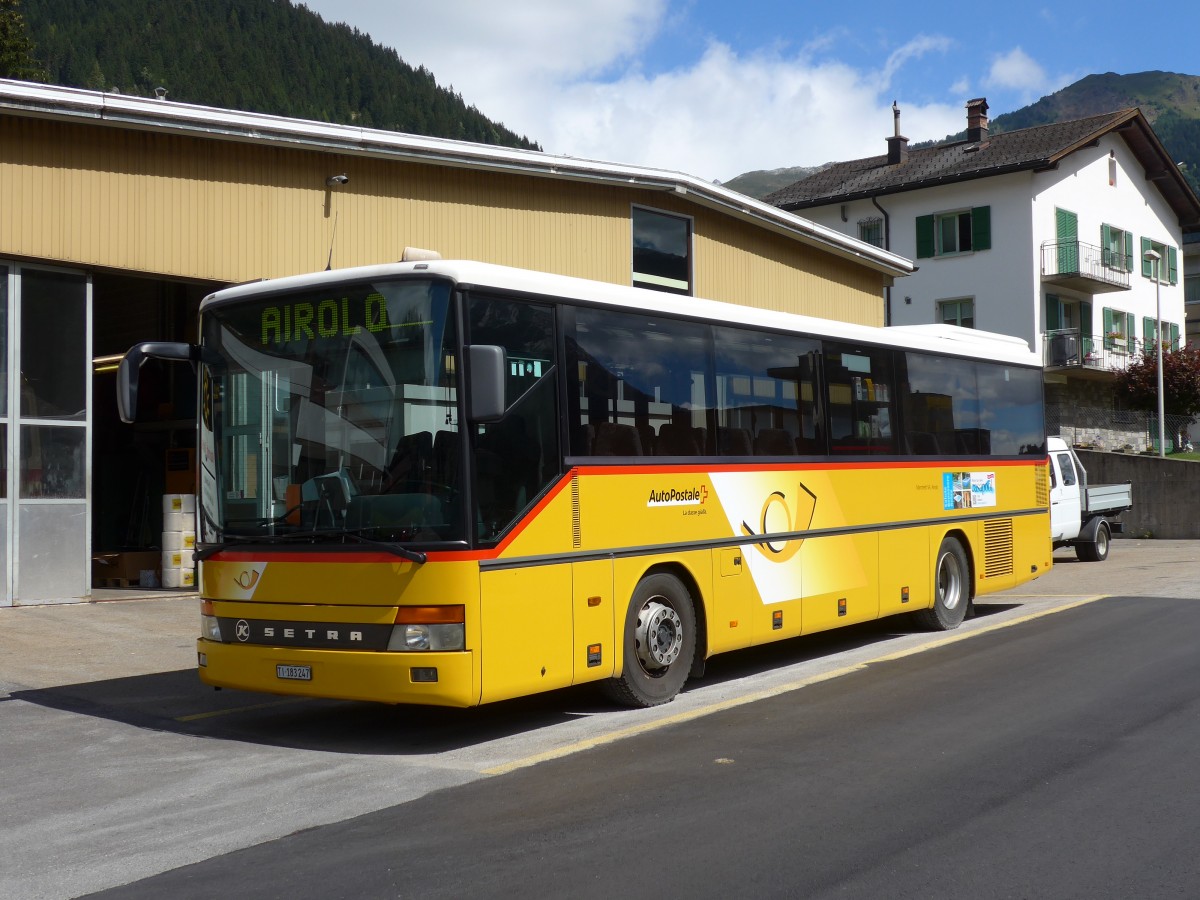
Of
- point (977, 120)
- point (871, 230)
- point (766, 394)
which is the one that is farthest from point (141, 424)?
point (977, 120)

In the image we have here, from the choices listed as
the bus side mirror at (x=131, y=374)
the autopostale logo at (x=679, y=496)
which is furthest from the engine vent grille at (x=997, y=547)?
the bus side mirror at (x=131, y=374)

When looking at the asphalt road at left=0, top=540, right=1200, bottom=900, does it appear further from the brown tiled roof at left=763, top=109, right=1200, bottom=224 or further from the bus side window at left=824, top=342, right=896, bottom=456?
the brown tiled roof at left=763, top=109, right=1200, bottom=224

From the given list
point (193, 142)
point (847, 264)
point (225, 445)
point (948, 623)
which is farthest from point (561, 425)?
point (847, 264)

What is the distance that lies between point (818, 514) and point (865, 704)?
2.59m

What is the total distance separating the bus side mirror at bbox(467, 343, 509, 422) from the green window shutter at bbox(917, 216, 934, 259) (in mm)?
39221

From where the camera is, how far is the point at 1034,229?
4247 centimetres

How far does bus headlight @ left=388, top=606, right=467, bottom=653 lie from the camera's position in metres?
7.98

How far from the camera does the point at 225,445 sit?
895 centimetres

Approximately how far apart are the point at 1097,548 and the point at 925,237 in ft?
71.7

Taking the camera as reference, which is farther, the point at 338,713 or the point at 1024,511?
the point at 1024,511

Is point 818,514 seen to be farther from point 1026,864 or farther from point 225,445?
point 1026,864

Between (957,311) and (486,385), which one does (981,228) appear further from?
(486,385)

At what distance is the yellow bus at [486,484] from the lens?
8.05m

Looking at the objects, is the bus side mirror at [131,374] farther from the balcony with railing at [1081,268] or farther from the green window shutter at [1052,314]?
the green window shutter at [1052,314]
